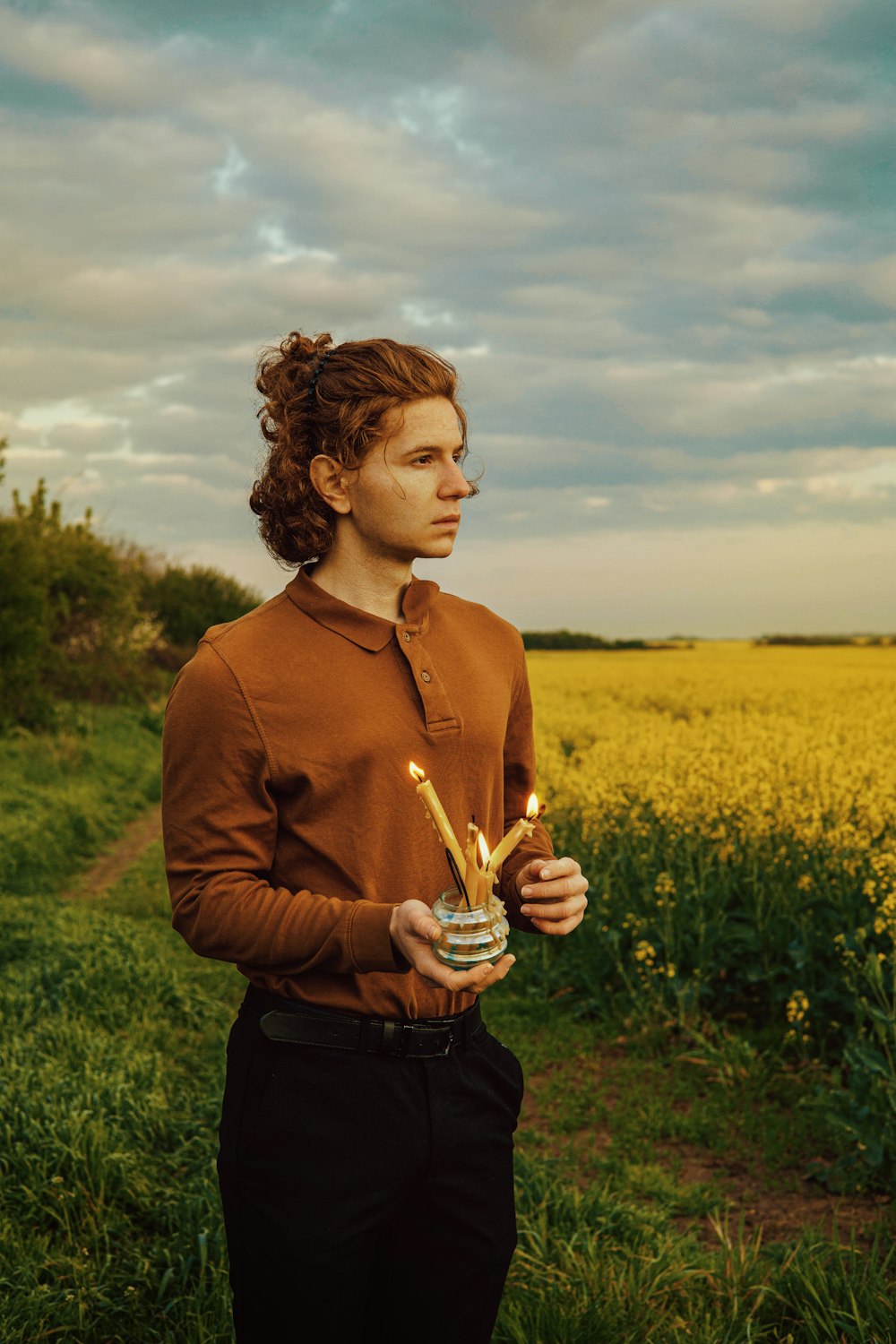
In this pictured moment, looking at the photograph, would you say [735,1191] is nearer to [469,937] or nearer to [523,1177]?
[523,1177]

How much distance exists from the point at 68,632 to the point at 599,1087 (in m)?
17.5

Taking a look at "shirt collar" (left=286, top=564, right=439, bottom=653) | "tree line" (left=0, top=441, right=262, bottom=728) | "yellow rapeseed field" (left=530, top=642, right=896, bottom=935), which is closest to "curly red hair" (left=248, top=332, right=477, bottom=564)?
"shirt collar" (left=286, top=564, right=439, bottom=653)

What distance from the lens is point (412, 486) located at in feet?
7.07

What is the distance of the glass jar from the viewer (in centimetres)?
168

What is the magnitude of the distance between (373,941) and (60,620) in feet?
66.1

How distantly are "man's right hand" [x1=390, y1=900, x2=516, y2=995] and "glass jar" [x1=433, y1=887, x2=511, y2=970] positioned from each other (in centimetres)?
1

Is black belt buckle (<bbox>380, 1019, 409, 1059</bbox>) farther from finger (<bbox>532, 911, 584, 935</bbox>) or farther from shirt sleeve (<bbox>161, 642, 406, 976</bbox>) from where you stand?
finger (<bbox>532, 911, 584, 935</bbox>)

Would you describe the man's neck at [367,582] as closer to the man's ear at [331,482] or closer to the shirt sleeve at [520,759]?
the man's ear at [331,482]

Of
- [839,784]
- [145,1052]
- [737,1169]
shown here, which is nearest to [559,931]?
[737,1169]

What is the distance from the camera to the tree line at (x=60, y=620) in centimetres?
1727

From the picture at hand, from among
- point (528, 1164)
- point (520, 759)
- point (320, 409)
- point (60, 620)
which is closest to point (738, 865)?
point (528, 1164)

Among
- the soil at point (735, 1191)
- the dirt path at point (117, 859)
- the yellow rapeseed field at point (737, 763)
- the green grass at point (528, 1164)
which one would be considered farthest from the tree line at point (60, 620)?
the soil at point (735, 1191)

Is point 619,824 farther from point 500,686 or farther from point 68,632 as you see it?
point 68,632

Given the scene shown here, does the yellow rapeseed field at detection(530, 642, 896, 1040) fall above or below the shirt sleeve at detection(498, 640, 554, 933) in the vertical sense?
below
